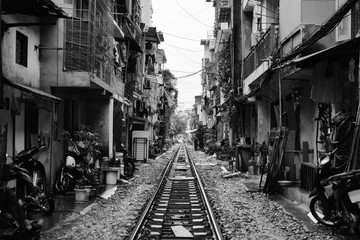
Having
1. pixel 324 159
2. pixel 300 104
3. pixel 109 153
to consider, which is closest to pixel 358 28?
pixel 324 159

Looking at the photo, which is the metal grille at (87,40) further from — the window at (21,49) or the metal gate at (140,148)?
the metal gate at (140,148)

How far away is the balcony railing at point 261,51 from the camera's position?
15.7 m

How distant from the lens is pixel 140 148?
94.9 ft

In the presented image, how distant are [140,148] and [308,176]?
697 inches

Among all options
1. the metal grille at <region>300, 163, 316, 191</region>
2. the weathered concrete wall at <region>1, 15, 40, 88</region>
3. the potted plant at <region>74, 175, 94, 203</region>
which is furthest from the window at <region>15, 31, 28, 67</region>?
the metal grille at <region>300, 163, 316, 191</region>

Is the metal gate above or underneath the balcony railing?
underneath

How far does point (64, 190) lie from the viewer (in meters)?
13.1

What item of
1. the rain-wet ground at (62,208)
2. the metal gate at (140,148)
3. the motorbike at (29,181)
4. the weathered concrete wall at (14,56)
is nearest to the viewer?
the motorbike at (29,181)

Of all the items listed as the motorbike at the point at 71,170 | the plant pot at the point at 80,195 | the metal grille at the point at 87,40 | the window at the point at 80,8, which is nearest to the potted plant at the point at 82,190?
the plant pot at the point at 80,195

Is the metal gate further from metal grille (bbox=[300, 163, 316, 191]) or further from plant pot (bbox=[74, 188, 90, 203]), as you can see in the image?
metal grille (bbox=[300, 163, 316, 191])

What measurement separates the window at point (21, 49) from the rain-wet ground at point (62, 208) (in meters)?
3.78

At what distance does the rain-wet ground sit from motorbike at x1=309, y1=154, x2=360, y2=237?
5.27 meters

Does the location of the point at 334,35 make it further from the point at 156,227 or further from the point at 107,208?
the point at 107,208

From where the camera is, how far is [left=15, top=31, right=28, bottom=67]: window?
36.3ft
